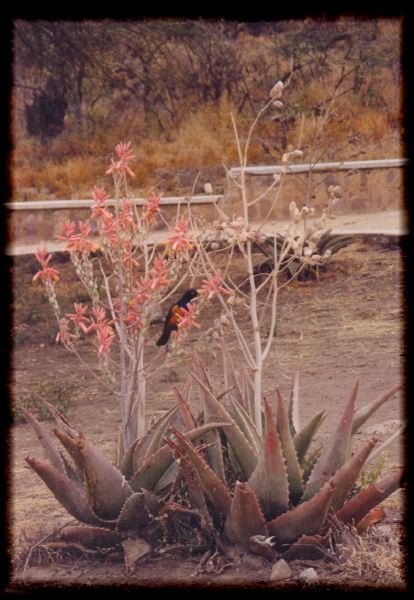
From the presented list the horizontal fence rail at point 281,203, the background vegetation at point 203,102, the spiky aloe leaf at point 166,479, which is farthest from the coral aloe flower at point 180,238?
the background vegetation at point 203,102

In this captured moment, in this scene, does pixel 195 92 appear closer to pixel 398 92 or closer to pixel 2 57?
pixel 398 92

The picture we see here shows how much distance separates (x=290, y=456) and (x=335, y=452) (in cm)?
19

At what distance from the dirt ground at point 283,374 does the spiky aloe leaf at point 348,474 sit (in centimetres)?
26

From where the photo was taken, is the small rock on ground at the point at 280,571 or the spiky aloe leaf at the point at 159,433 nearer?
the small rock on ground at the point at 280,571

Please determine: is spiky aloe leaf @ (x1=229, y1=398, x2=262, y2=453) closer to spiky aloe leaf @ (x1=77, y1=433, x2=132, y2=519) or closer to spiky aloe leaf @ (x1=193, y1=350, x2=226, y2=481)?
spiky aloe leaf @ (x1=193, y1=350, x2=226, y2=481)

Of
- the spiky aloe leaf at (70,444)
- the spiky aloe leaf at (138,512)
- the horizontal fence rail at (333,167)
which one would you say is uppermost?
the horizontal fence rail at (333,167)

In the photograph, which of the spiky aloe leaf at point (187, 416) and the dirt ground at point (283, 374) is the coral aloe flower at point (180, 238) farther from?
the dirt ground at point (283, 374)

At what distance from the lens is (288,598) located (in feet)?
12.2

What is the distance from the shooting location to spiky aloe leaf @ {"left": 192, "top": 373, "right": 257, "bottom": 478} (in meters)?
3.92

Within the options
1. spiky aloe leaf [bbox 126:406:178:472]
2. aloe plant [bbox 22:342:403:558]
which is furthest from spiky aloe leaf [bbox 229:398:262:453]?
spiky aloe leaf [bbox 126:406:178:472]

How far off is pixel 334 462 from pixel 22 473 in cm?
239

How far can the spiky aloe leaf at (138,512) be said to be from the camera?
3.96 meters

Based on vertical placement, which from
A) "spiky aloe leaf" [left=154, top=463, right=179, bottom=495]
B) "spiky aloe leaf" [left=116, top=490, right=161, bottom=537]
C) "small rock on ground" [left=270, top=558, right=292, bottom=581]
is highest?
"spiky aloe leaf" [left=154, top=463, right=179, bottom=495]

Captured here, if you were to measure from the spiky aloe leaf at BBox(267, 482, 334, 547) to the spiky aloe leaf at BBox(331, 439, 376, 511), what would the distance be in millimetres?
70
